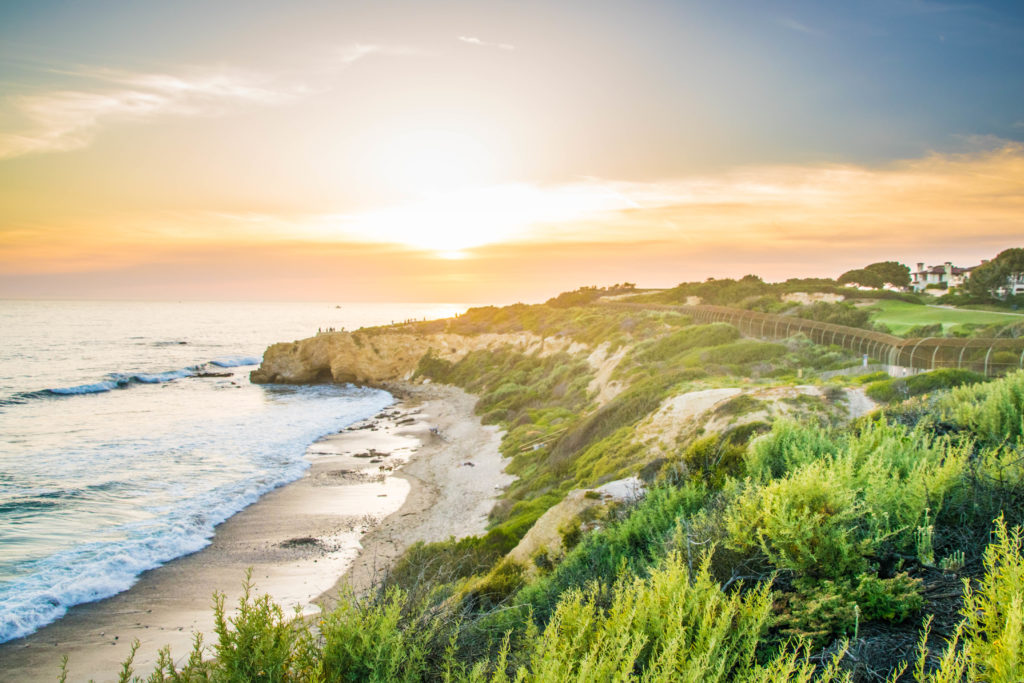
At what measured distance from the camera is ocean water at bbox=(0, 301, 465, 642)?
13.8 meters

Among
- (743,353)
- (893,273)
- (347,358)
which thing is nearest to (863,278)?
(893,273)

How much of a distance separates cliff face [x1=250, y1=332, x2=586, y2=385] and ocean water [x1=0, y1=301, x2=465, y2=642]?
335 centimetres

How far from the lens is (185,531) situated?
16.2 meters

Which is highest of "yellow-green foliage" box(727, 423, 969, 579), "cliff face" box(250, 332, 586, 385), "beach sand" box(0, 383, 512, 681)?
"yellow-green foliage" box(727, 423, 969, 579)

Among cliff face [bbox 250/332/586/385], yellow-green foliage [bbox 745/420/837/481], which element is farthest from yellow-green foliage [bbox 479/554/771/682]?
cliff face [bbox 250/332/586/385]

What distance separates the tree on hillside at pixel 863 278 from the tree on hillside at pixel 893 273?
498mm

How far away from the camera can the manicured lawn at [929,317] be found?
2902cm

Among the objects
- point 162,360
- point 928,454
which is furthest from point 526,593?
point 162,360

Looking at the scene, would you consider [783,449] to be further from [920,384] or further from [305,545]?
[305,545]

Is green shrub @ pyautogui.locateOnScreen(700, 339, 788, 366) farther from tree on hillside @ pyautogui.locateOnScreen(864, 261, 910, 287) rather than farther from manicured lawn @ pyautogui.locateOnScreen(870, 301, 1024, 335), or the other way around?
tree on hillside @ pyautogui.locateOnScreen(864, 261, 910, 287)

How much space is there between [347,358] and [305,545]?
41.7 m

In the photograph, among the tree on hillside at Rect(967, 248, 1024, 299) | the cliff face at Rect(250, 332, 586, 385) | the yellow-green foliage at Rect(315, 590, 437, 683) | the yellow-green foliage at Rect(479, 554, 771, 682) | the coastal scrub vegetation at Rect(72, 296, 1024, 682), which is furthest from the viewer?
the cliff face at Rect(250, 332, 586, 385)

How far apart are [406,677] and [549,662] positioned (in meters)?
1.38

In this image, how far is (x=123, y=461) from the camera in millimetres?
24219
